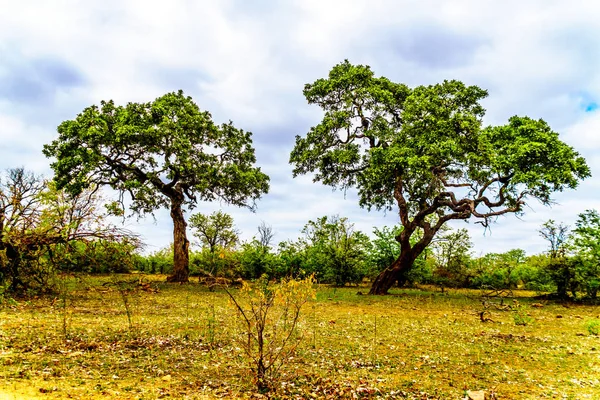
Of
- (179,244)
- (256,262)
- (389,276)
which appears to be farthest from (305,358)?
(256,262)

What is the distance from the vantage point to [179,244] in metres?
30.2

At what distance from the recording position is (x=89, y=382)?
6348 mm

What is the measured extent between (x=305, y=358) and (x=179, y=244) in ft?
77.7

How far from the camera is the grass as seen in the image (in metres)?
6.51

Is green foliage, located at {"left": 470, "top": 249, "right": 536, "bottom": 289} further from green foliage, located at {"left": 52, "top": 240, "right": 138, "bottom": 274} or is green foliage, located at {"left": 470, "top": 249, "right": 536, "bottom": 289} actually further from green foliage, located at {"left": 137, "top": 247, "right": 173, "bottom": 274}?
green foliage, located at {"left": 137, "top": 247, "right": 173, "bottom": 274}

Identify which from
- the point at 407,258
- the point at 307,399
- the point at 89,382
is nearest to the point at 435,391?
the point at 307,399

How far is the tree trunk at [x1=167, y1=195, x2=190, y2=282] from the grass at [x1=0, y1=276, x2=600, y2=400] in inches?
594

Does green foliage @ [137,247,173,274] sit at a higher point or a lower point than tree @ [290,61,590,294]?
lower

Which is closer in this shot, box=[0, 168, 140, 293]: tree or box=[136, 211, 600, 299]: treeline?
box=[0, 168, 140, 293]: tree

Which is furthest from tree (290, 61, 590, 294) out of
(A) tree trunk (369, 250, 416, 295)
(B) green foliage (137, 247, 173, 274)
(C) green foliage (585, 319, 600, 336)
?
(B) green foliage (137, 247, 173, 274)

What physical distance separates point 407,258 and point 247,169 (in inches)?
547

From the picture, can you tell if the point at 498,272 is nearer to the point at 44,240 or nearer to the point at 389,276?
the point at 389,276

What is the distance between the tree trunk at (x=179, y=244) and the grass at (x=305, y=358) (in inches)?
594

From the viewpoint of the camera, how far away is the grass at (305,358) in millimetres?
6512
